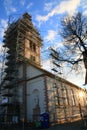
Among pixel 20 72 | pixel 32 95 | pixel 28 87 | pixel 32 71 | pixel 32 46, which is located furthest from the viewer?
pixel 32 46

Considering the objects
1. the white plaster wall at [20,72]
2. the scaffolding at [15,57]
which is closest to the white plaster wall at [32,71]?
the scaffolding at [15,57]

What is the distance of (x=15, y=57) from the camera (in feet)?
94.7

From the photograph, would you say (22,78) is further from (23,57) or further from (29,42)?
(29,42)

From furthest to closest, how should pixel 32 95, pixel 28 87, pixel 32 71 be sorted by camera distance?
1. pixel 32 71
2. pixel 28 87
3. pixel 32 95

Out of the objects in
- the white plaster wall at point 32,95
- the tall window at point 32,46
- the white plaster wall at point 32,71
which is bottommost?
the white plaster wall at point 32,95

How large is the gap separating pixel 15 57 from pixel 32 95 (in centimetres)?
776

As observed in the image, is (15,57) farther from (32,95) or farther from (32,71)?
(32,95)

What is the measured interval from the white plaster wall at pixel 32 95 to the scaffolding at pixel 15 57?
698 millimetres

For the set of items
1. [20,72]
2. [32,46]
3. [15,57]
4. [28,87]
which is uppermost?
[32,46]

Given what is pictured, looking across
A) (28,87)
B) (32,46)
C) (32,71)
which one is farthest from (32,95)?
(32,46)

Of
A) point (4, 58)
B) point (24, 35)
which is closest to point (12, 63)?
point (4, 58)

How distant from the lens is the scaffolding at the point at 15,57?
2559 centimetres

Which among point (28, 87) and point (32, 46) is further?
point (32, 46)

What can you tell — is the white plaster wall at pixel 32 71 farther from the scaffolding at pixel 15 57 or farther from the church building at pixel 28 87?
the scaffolding at pixel 15 57
